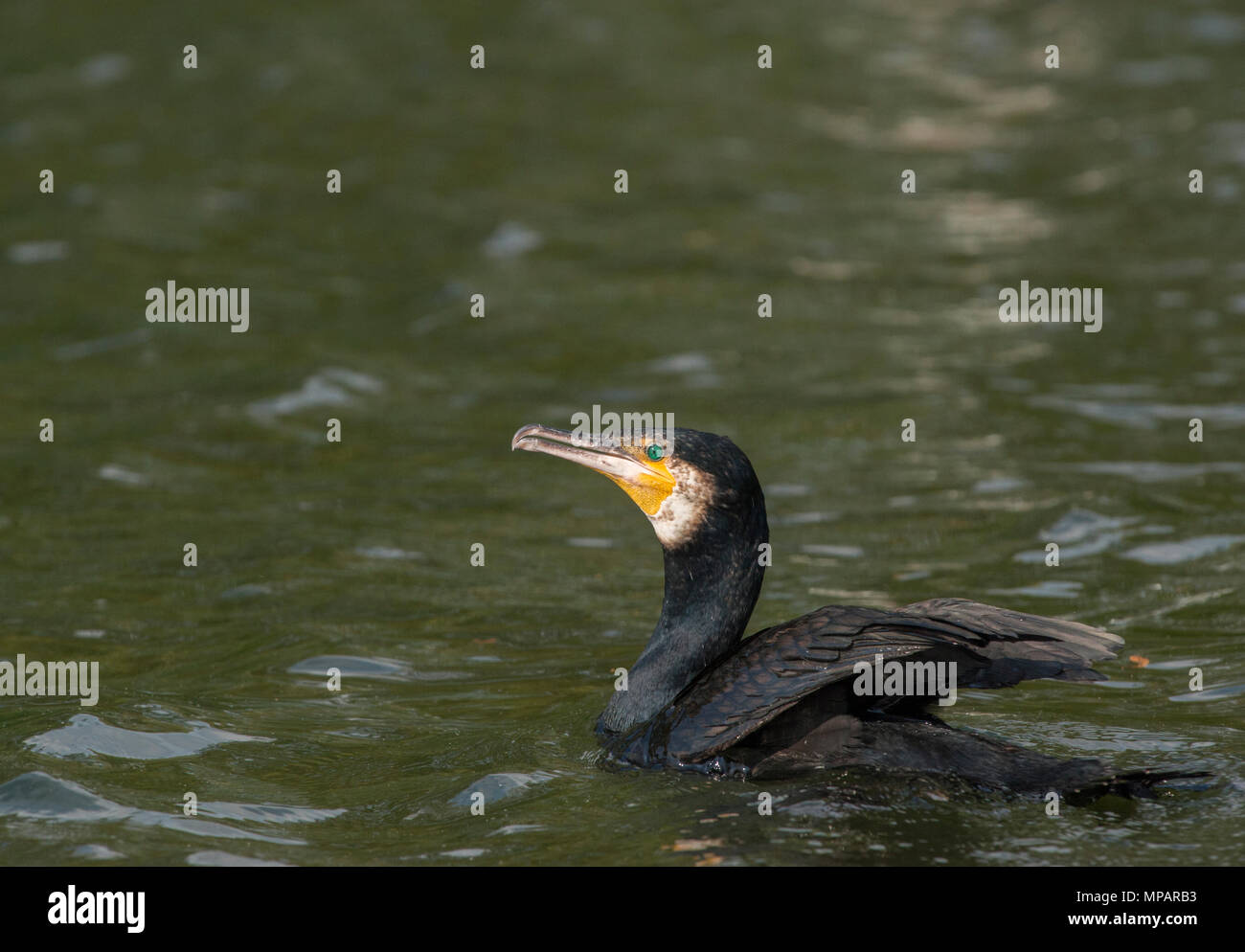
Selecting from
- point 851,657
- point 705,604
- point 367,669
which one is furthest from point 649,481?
point 367,669

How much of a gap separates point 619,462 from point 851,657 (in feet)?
5.02

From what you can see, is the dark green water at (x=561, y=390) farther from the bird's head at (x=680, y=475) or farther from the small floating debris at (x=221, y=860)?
the bird's head at (x=680, y=475)

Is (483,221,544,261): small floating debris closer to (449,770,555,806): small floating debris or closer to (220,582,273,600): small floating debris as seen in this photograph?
(220,582,273,600): small floating debris

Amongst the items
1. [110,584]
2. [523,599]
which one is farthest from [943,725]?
[110,584]

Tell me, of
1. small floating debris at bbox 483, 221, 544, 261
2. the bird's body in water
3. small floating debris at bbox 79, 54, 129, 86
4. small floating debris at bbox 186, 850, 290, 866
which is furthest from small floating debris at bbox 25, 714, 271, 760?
small floating debris at bbox 79, 54, 129, 86

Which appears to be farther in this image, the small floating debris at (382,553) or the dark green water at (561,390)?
the small floating debris at (382,553)

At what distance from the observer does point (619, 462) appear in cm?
768

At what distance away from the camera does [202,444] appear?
13.7 m

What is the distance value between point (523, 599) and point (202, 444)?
13.8ft

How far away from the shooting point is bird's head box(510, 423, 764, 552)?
7.52m

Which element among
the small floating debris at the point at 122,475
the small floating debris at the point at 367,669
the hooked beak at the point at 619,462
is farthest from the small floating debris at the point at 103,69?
the hooked beak at the point at 619,462

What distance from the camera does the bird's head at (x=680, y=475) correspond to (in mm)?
7516

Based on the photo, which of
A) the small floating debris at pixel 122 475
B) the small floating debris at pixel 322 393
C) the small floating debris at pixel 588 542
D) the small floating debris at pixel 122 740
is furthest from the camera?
the small floating debris at pixel 322 393
